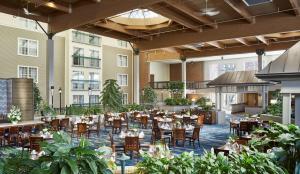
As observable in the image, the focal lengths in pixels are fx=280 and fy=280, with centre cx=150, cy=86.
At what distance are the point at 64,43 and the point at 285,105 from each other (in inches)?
806

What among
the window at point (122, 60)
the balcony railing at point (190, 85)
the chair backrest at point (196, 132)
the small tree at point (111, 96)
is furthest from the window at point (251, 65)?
the chair backrest at point (196, 132)

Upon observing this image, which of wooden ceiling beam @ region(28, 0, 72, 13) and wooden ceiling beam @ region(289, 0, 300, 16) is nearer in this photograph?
wooden ceiling beam @ region(289, 0, 300, 16)

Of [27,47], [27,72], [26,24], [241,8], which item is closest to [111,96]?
[241,8]

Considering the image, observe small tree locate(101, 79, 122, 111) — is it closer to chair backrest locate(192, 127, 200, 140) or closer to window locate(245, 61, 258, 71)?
chair backrest locate(192, 127, 200, 140)

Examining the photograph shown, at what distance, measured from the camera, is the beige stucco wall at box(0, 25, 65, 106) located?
62.0 ft

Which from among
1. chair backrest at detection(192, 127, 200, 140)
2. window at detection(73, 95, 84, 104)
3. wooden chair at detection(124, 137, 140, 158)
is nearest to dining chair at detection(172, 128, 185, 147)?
chair backrest at detection(192, 127, 200, 140)

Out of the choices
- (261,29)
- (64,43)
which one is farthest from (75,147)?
(64,43)

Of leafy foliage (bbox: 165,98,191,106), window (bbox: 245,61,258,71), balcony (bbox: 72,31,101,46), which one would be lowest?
leafy foliage (bbox: 165,98,191,106)

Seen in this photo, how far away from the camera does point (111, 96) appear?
15.8 m

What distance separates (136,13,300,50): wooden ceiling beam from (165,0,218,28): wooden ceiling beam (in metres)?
0.64

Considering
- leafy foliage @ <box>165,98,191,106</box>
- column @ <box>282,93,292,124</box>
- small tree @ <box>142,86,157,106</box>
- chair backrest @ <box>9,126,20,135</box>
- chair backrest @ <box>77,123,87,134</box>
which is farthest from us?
small tree @ <box>142,86,157,106</box>

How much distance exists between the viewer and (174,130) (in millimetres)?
10055

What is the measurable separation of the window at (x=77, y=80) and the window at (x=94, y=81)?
94 cm

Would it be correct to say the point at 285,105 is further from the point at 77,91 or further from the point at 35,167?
the point at 77,91
